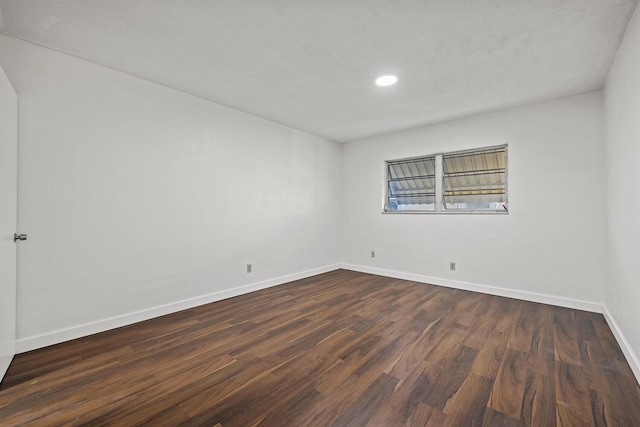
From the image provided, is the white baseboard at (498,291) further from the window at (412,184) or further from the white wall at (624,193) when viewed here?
the window at (412,184)

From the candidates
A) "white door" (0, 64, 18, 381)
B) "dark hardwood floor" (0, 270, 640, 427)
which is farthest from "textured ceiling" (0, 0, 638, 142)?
"dark hardwood floor" (0, 270, 640, 427)

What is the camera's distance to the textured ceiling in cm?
187

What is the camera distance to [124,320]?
2.71m

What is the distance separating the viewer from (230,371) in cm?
196

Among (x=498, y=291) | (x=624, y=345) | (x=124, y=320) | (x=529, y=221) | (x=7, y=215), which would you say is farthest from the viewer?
(x=498, y=291)

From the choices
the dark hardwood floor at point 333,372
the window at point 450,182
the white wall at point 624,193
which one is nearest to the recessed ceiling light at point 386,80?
the white wall at point 624,193

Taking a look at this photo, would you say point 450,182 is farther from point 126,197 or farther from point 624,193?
point 126,197

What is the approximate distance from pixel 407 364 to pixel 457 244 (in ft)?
8.37

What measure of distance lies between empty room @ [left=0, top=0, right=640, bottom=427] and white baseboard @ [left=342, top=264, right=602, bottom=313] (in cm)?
3

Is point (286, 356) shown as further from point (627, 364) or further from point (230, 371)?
point (627, 364)

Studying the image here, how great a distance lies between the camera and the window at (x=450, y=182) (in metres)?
3.88

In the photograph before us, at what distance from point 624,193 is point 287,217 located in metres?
3.66

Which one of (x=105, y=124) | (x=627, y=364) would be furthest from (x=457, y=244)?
(x=105, y=124)

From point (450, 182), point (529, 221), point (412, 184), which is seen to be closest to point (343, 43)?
point (450, 182)
